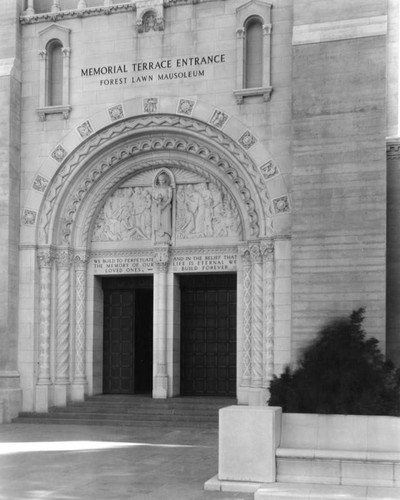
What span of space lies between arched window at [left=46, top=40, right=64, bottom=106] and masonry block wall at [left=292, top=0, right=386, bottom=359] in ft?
20.9

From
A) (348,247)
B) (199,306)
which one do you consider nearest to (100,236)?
Result: (199,306)

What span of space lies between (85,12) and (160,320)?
25.2 ft

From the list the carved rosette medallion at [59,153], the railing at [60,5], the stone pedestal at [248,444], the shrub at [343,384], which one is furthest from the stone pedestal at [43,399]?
the railing at [60,5]

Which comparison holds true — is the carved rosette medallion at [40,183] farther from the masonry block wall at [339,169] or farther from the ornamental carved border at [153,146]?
the masonry block wall at [339,169]

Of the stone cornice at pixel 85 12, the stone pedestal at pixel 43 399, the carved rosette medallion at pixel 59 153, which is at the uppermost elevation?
the stone cornice at pixel 85 12

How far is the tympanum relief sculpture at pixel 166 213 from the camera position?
63.4 feet

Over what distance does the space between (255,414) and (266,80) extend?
31.3ft

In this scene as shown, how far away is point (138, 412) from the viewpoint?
18.3 meters

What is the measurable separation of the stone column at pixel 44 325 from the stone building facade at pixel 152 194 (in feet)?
0.12

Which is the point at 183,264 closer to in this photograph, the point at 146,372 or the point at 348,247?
the point at 146,372

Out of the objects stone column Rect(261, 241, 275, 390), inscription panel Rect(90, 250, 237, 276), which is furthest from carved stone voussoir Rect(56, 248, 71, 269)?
stone column Rect(261, 241, 275, 390)

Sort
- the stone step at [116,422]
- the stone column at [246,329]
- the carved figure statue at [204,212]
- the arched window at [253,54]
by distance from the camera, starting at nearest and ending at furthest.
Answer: the stone step at [116,422] → the stone column at [246,329] → the arched window at [253,54] → the carved figure statue at [204,212]

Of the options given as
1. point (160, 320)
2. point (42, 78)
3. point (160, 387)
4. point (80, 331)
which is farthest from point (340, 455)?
point (42, 78)

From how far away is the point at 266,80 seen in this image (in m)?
18.1
